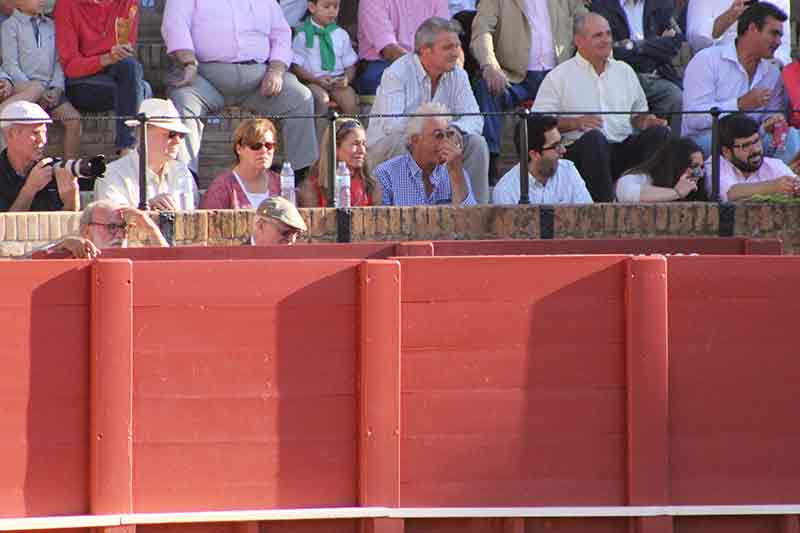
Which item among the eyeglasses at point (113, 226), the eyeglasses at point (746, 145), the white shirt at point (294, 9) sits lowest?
the eyeglasses at point (113, 226)

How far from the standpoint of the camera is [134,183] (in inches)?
446

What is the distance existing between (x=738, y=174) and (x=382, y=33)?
243cm

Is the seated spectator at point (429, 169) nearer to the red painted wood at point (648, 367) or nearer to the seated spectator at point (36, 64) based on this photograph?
the seated spectator at point (36, 64)

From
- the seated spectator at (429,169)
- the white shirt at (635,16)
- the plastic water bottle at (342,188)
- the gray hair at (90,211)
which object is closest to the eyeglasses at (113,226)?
the gray hair at (90,211)

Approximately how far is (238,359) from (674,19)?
23.2 ft

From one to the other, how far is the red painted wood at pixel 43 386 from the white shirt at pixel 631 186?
4656 mm

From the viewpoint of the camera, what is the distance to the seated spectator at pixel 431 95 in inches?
473

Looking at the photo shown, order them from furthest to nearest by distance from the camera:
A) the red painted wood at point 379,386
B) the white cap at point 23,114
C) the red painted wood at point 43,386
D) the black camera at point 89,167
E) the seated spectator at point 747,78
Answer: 1. the seated spectator at point 747,78
2. the white cap at point 23,114
3. the black camera at point 89,167
4. the red painted wood at point 379,386
5. the red painted wood at point 43,386

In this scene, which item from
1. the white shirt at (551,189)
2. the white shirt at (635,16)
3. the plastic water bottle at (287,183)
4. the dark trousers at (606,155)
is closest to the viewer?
the plastic water bottle at (287,183)

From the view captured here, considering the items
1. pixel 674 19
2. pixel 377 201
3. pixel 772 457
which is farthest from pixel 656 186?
pixel 772 457

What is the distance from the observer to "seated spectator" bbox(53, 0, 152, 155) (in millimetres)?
12438

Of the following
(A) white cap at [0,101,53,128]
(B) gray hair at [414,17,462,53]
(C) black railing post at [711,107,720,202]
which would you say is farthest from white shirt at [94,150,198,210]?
(C) black railing post at [711,107,720,202]

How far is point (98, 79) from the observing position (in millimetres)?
12484

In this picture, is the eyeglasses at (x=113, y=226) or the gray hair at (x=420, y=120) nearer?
the eyeglasses at (x=113, y=226)
